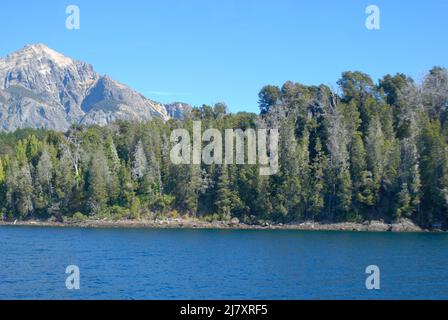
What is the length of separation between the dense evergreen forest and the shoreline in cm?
151

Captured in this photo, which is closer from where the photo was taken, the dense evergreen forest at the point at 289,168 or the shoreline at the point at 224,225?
the shoreline at the point at 224,225

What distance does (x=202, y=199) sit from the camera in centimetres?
10931

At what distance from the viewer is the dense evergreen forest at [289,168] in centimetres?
9756

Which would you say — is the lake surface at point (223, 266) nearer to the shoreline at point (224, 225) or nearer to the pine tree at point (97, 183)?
the shoreline at point (224, 225)

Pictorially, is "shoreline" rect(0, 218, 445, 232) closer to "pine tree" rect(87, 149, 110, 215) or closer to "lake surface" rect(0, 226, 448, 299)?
"pine tree" rect(87, 149, 110, 215)

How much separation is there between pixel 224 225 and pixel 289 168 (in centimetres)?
1553

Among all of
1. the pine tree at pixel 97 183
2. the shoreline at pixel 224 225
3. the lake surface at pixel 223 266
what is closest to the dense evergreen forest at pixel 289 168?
the pine tree at pixel 97 183

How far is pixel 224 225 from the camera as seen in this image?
10319 centimetres

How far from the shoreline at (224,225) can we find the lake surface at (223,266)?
14.6 m

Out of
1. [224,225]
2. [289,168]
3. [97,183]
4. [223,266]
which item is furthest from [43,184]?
[223,266]

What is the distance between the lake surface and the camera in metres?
38.7

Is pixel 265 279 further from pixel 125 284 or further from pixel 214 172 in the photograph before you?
pixel 214 172

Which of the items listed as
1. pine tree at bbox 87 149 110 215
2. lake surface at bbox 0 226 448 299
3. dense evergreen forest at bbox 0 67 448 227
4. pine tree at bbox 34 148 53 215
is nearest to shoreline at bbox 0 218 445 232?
dense evergreen forest at bbox 0 67 448 227
